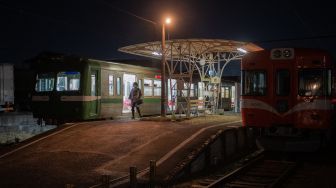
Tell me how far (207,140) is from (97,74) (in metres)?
7.44

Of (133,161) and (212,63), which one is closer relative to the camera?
(133,161)

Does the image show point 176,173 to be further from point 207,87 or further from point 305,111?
point 207,87

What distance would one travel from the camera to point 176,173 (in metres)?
9.50

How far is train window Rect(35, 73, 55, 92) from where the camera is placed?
18.2 m

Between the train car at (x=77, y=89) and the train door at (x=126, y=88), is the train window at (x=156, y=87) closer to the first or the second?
the train door at (x=126, y=88)

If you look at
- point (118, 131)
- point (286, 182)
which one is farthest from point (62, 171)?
point (286, 182)

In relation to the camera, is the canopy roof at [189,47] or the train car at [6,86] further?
the train car at [6,86]

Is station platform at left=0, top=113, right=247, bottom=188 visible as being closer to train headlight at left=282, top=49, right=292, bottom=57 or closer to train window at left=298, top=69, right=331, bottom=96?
train window at left=298, top=69, right=331, bottom=96

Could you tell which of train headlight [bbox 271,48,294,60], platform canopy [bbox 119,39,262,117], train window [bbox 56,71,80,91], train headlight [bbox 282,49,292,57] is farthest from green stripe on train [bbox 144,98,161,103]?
train headlight [bbox 282,49,292,57]

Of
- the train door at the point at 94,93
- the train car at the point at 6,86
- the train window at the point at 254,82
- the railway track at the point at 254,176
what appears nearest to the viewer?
the railway track at the point at 254,176

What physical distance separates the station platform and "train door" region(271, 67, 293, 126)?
2210 millimetres

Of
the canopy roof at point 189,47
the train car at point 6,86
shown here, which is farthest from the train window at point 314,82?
the train car at point 6,86

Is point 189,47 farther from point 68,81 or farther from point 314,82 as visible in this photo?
point 314,82

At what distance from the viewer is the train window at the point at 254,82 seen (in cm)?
1296
